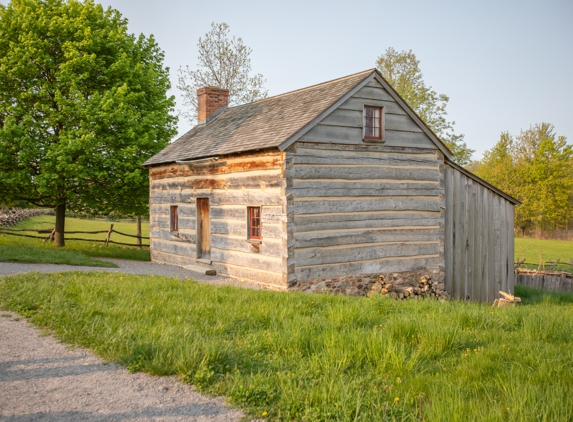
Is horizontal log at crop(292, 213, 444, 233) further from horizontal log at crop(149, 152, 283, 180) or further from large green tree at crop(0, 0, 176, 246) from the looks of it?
large green tree at crop(0, 0, 176, 246)

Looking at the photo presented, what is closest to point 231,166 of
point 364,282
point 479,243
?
point 364,282

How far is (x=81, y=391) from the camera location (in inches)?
199

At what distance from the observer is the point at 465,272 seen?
51.0ft

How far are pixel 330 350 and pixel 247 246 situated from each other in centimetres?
817

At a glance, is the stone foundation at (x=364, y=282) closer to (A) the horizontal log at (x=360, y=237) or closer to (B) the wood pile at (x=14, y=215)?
(A) the horizontal log at (x=360, y=237)

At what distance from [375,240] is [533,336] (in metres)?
6.88

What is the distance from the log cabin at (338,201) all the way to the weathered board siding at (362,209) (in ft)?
0.10

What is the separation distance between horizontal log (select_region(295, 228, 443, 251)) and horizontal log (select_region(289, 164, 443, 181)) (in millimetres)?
1486

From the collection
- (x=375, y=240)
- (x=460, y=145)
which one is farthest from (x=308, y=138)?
(x=460, y=145)

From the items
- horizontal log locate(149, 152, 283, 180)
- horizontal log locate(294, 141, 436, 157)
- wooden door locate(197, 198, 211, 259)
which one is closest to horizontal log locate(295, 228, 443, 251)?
horizontal log locate(149, 152, 283, 180)

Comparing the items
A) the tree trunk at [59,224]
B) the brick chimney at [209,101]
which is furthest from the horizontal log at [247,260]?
the tree trunk at [59,224]

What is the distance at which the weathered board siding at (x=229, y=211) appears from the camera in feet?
41.1

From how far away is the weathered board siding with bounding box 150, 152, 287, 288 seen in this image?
41.1 ft

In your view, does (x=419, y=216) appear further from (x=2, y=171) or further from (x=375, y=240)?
(x=2, y=171)
